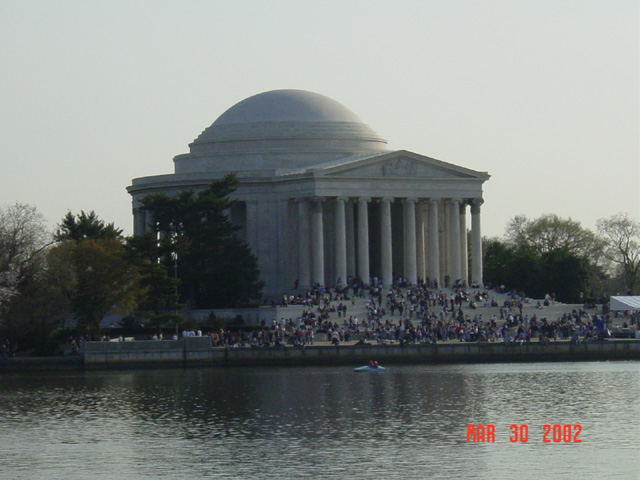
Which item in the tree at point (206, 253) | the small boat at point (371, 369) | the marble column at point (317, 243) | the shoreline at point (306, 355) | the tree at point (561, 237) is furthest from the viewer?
the tree at point (561, 237)

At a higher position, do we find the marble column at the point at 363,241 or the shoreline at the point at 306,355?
the marble column at the point at 363,241

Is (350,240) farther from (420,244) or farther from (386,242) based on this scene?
(420,244)

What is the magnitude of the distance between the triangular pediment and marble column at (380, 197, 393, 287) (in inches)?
95.8

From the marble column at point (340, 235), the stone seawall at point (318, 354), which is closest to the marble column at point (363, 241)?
the marble column at point (340, 235)

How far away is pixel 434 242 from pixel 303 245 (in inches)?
431

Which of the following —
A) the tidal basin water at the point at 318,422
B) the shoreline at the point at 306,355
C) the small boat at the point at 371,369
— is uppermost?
the shoreline at the point at 306,355

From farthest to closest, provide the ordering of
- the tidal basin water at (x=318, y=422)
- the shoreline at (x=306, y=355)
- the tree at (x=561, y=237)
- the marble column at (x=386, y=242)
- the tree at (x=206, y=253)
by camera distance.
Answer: the tree at (x=561, y=237) < the marble column at (x=386, y=242) < the tree at (x=206, y=253) < the shoreline at (x=306, y=355) < the tidal basin water at (x=318, y=422)

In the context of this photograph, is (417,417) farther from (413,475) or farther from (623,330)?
(623,330)

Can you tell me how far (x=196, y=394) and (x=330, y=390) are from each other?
6.90 metres

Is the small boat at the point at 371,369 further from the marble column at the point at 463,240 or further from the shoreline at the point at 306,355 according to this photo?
the marble column at the point at 463,240

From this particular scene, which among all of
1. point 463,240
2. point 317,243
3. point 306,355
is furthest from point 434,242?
point 306,355

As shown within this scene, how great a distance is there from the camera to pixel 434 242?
150250mm

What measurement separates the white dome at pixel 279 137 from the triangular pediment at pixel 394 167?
307 inches

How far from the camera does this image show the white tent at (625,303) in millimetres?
125438
